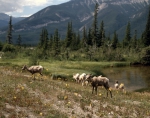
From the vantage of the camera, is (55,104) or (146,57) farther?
(146,57)

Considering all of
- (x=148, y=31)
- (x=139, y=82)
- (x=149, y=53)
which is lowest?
(x=139, y=82)

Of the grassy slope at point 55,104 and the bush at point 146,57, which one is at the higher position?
the bush at point 146,57

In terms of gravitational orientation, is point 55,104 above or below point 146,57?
below

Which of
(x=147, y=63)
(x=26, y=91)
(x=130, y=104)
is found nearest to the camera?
(x=26, y=91)

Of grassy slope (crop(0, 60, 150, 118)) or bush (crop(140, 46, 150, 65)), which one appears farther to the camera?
bush (crop(140, 46, 150, 65))

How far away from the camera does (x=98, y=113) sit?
Result: 796 inches

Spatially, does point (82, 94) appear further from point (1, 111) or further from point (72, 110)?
point (1, 111)

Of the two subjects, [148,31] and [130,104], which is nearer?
[130,104]

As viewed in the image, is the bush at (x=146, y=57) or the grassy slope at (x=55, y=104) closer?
the grassy slope at (x=55, y=104)

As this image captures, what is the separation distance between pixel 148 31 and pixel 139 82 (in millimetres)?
82441

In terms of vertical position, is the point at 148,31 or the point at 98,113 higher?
the point at 148,31

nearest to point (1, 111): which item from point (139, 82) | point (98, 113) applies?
point (98, 113)

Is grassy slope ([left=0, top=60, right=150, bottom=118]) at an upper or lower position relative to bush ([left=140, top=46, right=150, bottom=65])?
lower

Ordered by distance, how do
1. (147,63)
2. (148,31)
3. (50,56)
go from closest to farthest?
(147,63) → (50,56) → (148,31)
